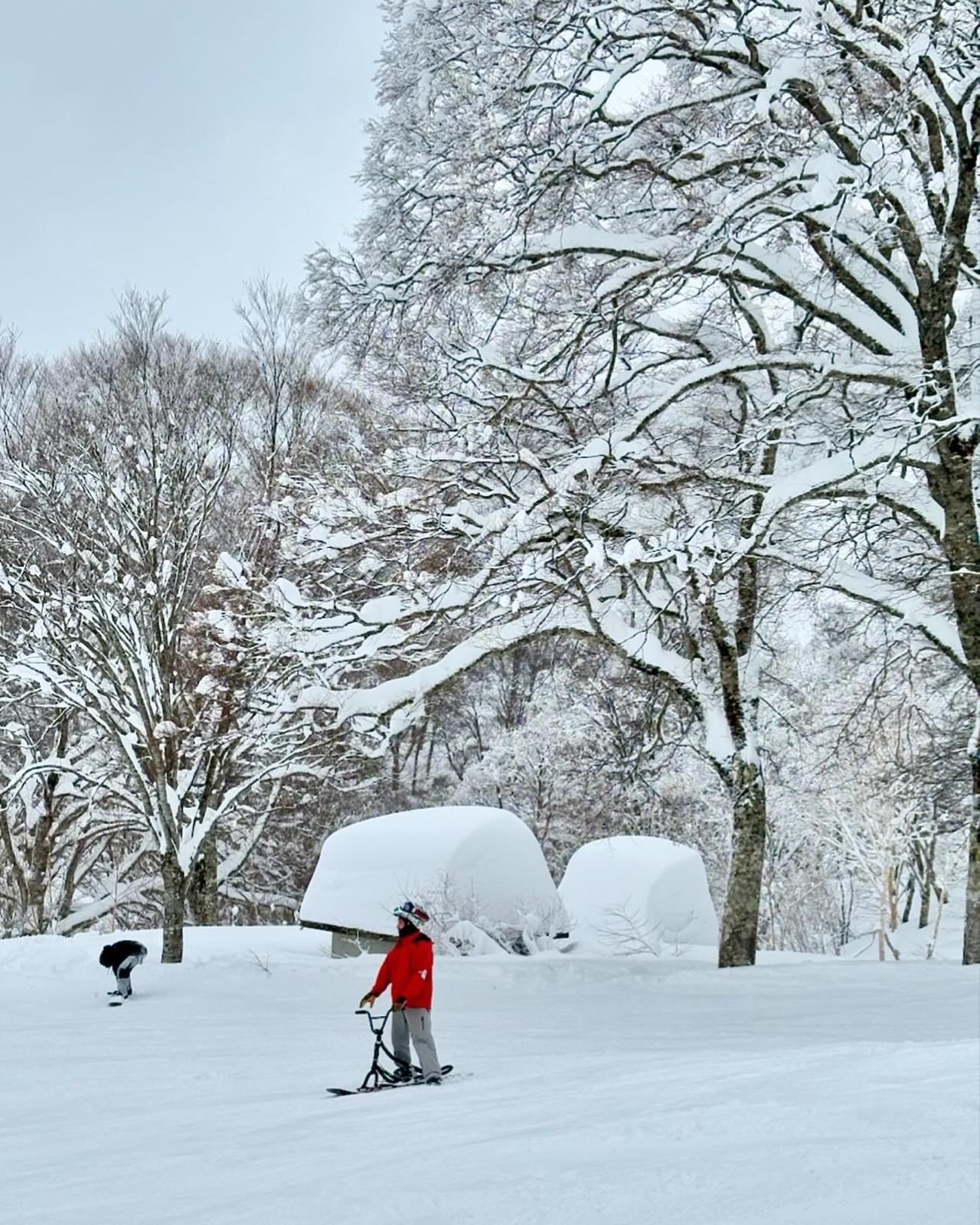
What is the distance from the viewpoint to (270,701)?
12.1 m

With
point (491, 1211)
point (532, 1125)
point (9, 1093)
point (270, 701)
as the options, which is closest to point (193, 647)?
point (270, 701)

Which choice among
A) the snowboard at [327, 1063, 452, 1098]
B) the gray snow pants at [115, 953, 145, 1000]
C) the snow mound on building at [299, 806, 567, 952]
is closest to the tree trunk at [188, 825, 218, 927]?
the snow mound on building at [299, 806, 567, 952]

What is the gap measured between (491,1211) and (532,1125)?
4.59 feet

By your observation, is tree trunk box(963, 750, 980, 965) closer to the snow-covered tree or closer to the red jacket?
the red jacket

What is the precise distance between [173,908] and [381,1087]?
753cm

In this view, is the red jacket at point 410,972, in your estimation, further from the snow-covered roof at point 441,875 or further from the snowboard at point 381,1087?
the snow-covered roof at point 441,875

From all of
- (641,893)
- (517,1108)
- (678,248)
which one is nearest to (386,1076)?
(517,1108)

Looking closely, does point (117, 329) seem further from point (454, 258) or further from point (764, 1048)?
point (764, 1048)

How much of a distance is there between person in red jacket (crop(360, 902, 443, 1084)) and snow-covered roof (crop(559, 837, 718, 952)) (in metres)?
11.9

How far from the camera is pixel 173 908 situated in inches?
547

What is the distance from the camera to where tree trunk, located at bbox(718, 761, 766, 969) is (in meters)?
13.1

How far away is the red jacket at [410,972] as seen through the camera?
7.63 metres

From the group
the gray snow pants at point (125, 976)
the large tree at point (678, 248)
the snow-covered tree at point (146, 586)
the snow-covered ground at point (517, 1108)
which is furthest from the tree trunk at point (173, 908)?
the large tree at point (678, 248)

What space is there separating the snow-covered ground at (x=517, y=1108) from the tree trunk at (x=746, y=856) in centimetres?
131
